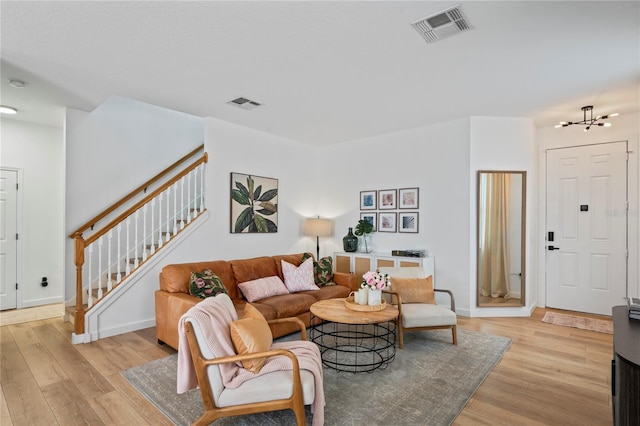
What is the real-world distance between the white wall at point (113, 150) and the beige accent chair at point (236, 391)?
11.9 feet

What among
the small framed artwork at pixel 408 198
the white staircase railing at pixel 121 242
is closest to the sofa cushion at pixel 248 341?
the white staircase railing at pixel 121 242

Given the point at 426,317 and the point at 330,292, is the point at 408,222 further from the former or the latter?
the point at 426,317

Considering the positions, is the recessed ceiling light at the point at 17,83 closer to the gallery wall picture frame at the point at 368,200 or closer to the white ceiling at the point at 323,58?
the white ceiling at the point at 323,58

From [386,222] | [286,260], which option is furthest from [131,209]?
[386,222]

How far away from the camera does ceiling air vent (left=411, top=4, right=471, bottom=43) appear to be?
7.77ft

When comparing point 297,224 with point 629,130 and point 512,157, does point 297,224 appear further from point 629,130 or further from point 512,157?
point 629,130

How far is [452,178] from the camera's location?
195 inches

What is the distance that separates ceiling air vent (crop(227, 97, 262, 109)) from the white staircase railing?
96 cm

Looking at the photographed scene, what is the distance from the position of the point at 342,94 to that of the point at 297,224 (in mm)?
2928

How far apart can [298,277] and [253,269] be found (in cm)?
62

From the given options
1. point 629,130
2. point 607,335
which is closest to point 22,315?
point 607,335

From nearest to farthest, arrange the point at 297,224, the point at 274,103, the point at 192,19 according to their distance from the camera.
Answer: the point at 192,19 → the point at 274,103 → the point at 297,224

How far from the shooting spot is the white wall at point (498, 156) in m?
4.74

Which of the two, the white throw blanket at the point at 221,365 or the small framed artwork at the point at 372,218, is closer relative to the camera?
the white throw blanket at the point at 221,365
